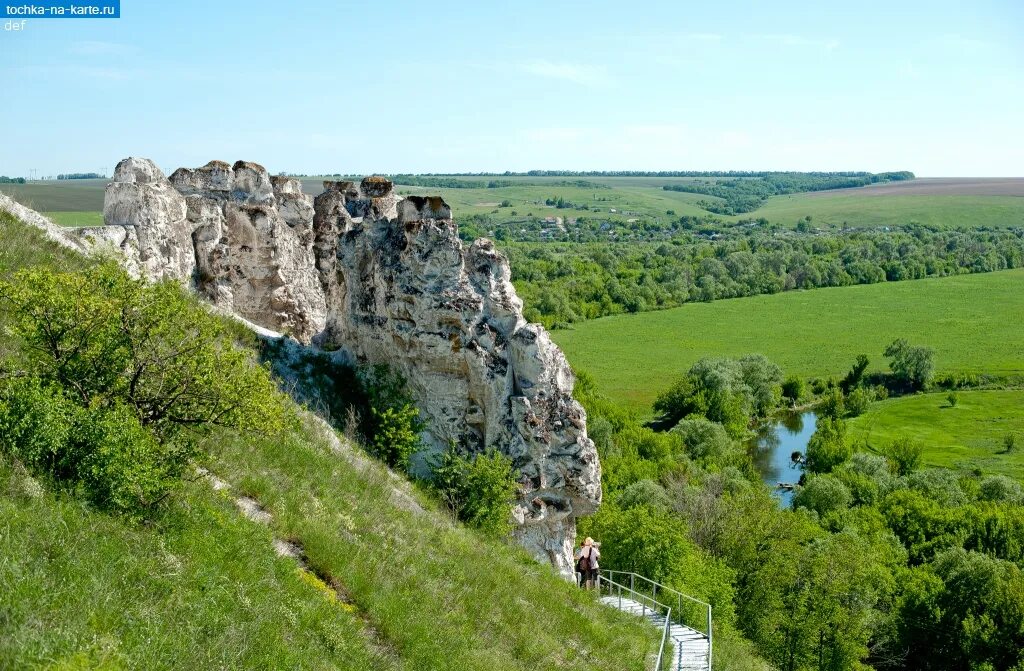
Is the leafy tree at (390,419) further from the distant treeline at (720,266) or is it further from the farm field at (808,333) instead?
the distant treeline at (720,266)

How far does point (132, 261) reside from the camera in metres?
19.3

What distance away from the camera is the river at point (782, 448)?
57344 mm

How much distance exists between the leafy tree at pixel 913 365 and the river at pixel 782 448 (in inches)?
476

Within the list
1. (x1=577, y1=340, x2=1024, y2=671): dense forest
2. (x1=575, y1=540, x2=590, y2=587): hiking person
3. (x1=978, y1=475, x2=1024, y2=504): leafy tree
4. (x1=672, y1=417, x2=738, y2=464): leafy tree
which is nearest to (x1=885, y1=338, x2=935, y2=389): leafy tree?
(x1=577, y1=340, x2=1024, y2=671): dense forest

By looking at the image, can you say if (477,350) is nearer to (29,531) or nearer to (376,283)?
(376,283)

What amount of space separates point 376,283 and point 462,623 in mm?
8455

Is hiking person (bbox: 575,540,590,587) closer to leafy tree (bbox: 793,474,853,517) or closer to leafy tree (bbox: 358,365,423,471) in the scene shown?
leafy tree (bbox: 358,365,423,471)

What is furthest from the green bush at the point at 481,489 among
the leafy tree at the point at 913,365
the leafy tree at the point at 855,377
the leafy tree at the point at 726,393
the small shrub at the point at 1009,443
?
the leafy tree at the point at 913,365

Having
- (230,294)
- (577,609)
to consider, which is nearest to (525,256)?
(230,294)

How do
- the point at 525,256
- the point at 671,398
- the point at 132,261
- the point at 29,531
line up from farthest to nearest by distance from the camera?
the point at 525,256, the point at 671,398, the point at 132,261, the point at 29,531

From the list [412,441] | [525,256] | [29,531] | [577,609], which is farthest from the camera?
[525,256]

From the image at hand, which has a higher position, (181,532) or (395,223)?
(395,223)

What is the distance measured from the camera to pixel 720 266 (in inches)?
5143

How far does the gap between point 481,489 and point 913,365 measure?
2827 inches
